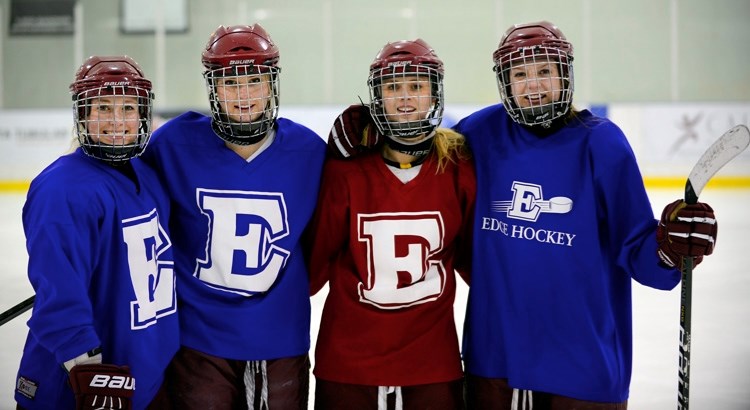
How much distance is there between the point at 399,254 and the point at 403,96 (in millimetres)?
349

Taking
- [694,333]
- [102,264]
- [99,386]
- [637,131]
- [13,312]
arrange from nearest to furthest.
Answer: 1. [99,386]
2. [102,264]
3. [13,312]
4. [694,333]
5. [637,131]

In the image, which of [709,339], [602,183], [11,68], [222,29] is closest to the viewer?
[602,183]

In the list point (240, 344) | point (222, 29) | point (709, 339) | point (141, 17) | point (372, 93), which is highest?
point (141, 17)

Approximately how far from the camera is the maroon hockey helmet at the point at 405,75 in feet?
5.86

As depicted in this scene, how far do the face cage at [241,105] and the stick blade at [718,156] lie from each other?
35.2 inches

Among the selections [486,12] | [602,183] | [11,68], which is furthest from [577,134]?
[11,68]

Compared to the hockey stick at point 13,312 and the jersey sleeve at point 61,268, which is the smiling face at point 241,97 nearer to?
the jersey sleeve at point 61,268

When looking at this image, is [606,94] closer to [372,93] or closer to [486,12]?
[486,12]

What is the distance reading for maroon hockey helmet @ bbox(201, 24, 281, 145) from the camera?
179 centimetres

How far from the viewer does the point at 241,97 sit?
5.85ft

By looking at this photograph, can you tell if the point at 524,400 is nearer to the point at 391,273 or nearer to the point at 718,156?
the point at 391,273

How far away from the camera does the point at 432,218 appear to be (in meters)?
1.80

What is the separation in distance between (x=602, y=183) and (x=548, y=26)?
1.24ft

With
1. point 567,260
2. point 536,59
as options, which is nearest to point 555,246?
point 567,260
